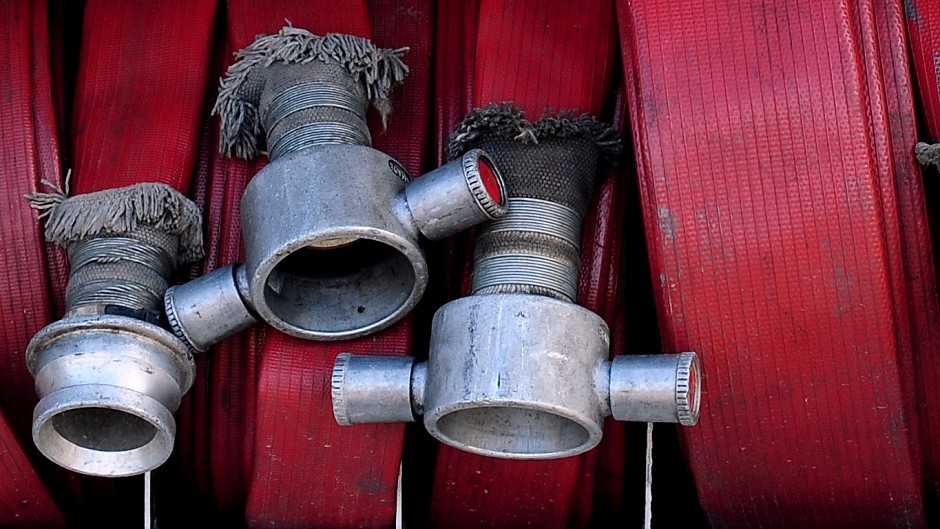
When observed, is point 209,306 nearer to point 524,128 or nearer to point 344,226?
point 344,226

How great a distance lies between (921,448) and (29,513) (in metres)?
1.69

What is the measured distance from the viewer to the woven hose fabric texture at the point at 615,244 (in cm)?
233

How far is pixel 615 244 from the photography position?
2664mm

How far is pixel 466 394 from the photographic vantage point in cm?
224

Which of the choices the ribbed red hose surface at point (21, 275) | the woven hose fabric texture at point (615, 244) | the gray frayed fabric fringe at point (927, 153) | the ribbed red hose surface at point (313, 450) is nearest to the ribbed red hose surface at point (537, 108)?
the woven hose fabric texture at point (615, 244)

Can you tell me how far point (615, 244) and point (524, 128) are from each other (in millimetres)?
312

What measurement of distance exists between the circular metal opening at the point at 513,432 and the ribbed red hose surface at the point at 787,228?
0.82ft

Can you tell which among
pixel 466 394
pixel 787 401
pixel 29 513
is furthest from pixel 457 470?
pixel 29 513

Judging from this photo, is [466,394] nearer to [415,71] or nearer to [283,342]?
[283,342]

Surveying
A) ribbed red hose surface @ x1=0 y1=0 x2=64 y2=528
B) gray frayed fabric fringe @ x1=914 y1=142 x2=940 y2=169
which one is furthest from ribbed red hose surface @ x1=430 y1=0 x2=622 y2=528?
ribbed red hose surface @ x1=0 y1=0 x2=64 y2=528

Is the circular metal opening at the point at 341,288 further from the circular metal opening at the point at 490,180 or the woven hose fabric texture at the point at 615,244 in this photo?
the circular metal opening at the point at 490,180

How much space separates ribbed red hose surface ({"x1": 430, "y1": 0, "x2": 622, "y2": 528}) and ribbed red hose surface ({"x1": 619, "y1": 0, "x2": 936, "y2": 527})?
233 mm

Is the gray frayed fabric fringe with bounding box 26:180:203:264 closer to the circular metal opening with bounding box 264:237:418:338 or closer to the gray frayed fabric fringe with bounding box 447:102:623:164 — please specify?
the circular metal opening with bounding box 264:237:418:338

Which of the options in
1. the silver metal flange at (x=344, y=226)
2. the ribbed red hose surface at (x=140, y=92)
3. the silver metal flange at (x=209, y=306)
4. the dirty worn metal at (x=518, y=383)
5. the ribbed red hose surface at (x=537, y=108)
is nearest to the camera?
the dirty worn metal at (x=518, y=383)
